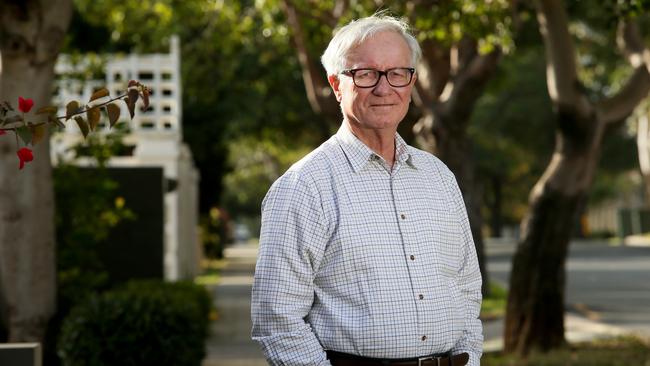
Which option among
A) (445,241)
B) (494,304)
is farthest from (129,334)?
(494,304)

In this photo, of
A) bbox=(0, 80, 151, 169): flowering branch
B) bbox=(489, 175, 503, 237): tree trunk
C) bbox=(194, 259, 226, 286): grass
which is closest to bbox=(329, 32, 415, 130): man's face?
bbox=(0, 80, 151, 169): flowering branch

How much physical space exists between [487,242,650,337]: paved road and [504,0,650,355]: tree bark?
13.1 ft

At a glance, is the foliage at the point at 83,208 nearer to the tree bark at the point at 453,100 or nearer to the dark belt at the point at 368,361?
the tree bark at the point at 453,100

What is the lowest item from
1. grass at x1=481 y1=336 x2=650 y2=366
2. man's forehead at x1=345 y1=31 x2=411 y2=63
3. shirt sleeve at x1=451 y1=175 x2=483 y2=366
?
grass at x1=481 y1=336 x2=650 y2=366

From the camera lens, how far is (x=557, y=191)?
40.3 ft

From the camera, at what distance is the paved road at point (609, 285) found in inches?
743

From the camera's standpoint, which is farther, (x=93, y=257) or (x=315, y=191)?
(x=93, y=257)

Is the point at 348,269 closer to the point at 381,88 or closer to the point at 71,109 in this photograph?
the point at 381,88

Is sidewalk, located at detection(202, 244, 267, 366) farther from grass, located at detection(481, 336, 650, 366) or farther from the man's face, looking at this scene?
the man's face

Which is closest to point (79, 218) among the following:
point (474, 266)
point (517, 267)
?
point (517, 267)

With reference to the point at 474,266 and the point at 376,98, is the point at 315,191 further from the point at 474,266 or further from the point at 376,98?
the point at 474,266

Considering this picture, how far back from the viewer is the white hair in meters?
4.11

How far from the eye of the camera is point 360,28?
4.12 metres

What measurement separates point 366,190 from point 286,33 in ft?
40.9
